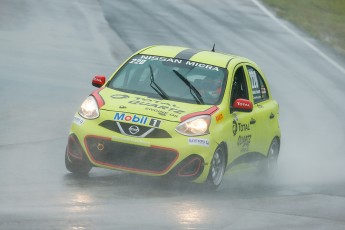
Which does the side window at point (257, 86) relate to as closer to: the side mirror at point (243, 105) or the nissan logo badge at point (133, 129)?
the side mirror at point (243, 105)

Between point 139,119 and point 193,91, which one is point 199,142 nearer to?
point 139,119

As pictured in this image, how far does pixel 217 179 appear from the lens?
12172 mm

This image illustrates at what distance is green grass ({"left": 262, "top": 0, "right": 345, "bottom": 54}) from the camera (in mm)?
32438

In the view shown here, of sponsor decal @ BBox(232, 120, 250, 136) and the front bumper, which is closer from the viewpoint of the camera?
the front bumper

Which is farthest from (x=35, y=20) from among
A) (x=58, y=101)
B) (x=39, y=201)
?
(x=39, y=201)

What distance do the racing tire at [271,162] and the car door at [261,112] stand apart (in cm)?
16

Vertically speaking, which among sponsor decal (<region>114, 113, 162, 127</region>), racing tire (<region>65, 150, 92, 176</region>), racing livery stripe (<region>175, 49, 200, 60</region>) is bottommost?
racing tire (<region>65, 150, 92, 176</region>)

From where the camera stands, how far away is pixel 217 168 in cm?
1217

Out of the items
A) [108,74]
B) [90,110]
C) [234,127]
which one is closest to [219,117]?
[234,127]

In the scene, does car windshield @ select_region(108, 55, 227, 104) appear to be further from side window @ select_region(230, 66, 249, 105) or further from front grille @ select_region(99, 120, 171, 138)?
front grille @ select_region(99, 120, 171, 138)

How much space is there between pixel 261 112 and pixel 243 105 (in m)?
1.32

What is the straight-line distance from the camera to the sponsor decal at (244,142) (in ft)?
42.1

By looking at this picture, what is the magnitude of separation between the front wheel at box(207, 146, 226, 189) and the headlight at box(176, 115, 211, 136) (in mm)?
318

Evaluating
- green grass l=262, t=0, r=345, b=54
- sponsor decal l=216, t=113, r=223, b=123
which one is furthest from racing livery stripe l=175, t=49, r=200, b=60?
green grass l=262, t=0, r=345, b=54
